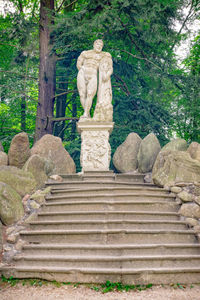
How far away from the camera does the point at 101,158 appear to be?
6941 millimetres

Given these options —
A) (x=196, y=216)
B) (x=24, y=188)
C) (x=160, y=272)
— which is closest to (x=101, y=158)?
(x=24, y=188)

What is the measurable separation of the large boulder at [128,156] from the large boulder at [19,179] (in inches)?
113

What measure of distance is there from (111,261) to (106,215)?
0.93 metres

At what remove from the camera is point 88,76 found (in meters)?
7.34

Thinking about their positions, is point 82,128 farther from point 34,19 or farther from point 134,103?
point 34,19

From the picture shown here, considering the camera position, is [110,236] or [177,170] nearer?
[110,236]

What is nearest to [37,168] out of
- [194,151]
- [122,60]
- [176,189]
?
[176,189]

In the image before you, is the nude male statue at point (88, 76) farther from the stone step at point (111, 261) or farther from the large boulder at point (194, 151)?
the stone step at point (111, 261)

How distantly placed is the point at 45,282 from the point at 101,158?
3.82 m

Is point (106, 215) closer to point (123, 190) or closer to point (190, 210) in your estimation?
point (123, 190)

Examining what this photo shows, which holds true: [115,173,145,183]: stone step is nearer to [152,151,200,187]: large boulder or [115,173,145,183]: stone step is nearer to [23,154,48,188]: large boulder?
[152,151,200,187]: large boulder

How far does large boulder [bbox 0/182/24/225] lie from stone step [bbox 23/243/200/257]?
0.61 meters

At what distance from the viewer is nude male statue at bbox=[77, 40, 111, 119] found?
24.1 feet

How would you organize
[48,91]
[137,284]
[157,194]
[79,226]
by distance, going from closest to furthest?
[137,284] < [79,226] < [157,194] < [48,91]
